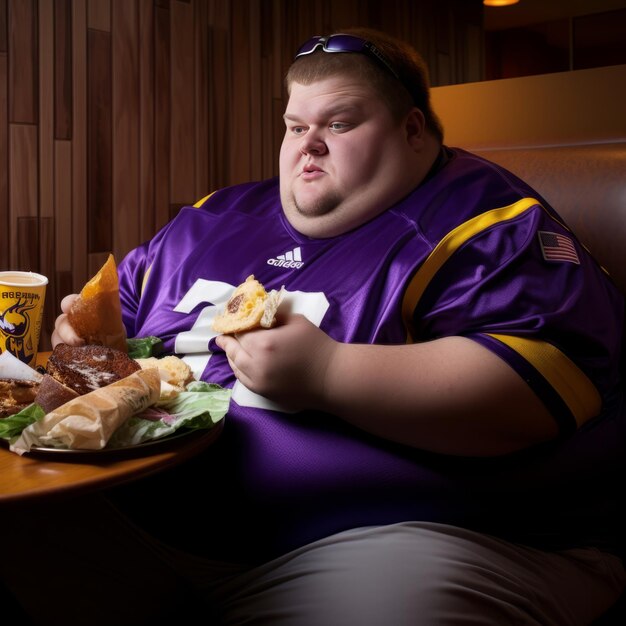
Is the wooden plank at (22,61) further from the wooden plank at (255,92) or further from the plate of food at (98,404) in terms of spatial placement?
the plate of food at (98,404)

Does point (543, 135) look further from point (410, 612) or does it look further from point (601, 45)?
point (601, 45)

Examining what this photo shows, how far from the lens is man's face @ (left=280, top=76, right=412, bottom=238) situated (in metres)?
1.31

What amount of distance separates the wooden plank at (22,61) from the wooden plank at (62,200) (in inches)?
5.6

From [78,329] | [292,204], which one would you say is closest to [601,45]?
[292,204]

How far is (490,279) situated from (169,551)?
64 centimetres

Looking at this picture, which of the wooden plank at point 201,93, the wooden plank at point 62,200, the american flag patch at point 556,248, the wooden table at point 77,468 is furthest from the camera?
the wooden plank at point 201,93

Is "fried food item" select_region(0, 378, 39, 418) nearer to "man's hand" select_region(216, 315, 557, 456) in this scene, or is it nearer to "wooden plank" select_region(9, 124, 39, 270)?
"man's hand" select_region(216, 315, 557, 456)

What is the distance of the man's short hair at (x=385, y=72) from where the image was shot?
1347 mm

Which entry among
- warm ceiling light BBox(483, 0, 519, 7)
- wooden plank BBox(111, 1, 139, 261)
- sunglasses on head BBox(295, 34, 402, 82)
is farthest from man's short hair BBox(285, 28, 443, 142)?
warm ceiling light BBox(483, 0, 519, 7)

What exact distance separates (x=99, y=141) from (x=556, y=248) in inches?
78.2

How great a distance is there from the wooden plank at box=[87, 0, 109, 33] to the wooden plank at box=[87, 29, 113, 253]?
0.02 meters

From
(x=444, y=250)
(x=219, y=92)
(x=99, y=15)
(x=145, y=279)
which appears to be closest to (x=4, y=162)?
(x=99, y=15)

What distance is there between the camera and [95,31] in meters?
2.74

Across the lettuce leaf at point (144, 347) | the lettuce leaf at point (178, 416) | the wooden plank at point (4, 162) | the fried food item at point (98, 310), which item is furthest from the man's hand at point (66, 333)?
the wooden plank at point (4, 162)
